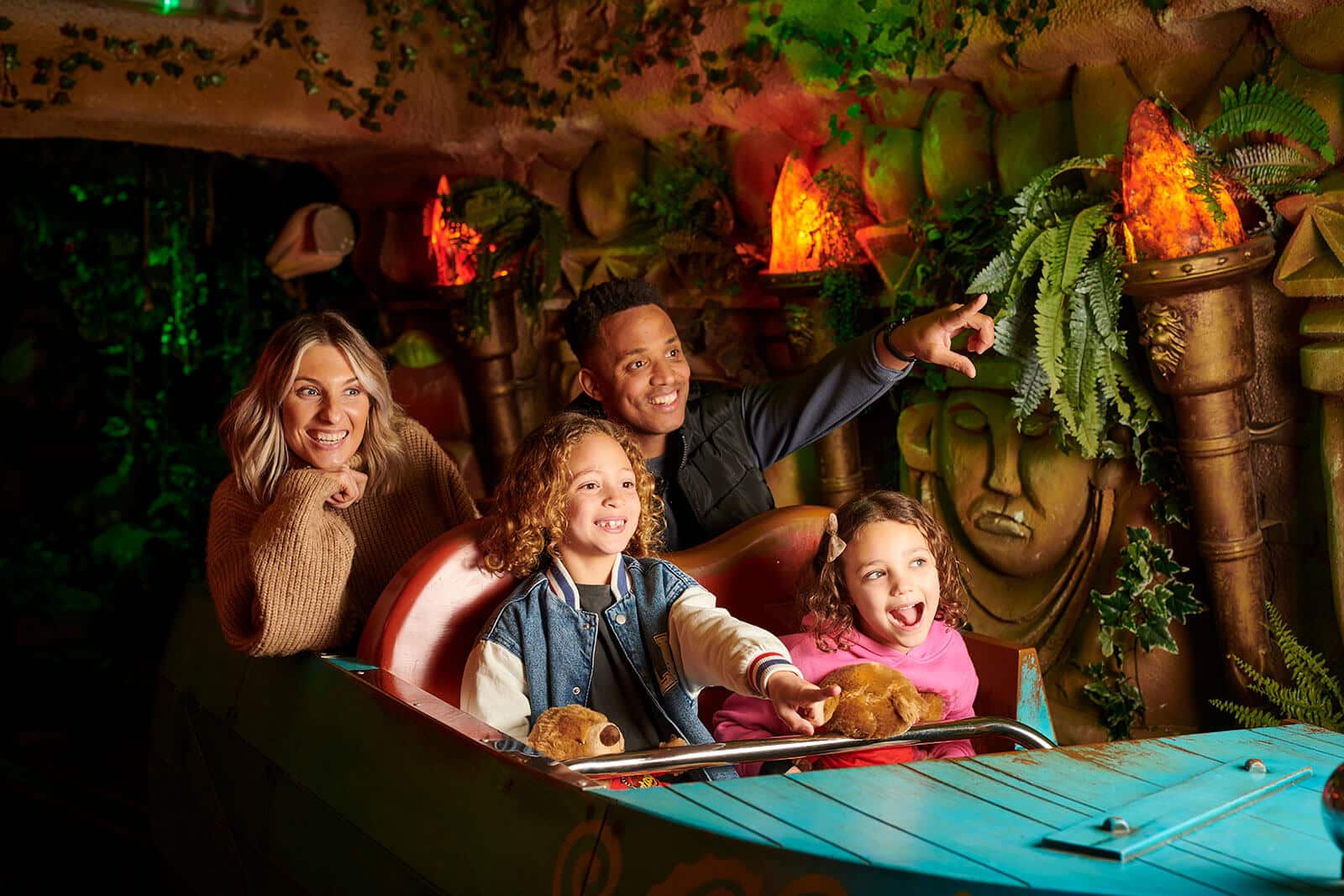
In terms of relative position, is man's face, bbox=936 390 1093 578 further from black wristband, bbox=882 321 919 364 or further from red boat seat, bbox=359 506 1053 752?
red boat seat, bbox=359 506 1053 752

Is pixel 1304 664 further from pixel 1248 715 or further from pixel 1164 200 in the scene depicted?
pixel 1164 200

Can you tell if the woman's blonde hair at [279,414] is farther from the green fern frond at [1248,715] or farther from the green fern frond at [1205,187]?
the green fern frond at [1248,715]

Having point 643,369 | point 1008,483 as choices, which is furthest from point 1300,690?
point 643,369

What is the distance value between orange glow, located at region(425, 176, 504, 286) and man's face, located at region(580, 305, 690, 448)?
2592 millimetres

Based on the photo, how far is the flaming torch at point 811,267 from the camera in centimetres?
462

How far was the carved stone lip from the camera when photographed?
4094mm

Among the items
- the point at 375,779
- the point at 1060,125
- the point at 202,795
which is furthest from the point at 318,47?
the point at 375,779

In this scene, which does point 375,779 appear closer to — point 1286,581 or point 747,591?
point 747,591

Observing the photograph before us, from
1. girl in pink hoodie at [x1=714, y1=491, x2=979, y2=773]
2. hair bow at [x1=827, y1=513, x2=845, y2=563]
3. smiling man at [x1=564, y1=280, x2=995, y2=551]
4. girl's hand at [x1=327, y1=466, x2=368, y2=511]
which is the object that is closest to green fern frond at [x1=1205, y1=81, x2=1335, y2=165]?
smiling man at [x1=564, y1=280, x2=995, y2=551]

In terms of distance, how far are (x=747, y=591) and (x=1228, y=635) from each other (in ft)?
5.63

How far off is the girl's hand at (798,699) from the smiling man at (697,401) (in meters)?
1.10

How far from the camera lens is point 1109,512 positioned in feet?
12.9

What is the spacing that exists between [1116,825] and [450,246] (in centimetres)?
457

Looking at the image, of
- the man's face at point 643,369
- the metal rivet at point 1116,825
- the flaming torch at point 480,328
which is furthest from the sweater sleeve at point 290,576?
the flaming torch at point 480,328
